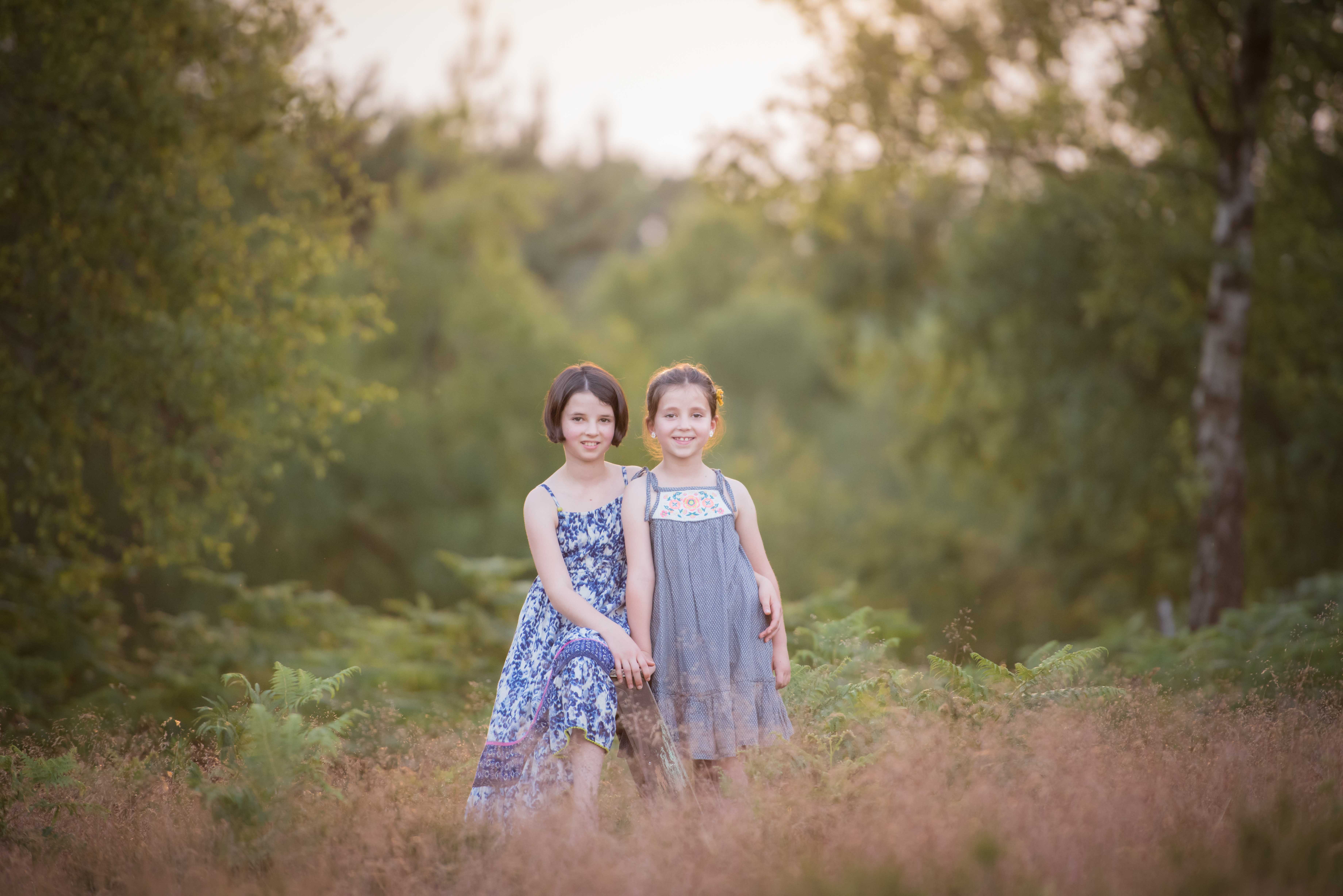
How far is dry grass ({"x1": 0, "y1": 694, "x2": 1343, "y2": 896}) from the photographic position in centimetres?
273

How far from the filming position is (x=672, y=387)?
3936mm

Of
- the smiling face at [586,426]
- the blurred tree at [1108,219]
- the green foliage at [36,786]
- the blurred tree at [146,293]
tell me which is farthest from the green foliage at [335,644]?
the blurred tree at [1108,219]

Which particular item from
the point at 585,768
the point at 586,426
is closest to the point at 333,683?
the point at 585,768

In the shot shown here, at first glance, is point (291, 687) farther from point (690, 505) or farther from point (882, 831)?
point (882, 831)

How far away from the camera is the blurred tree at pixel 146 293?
6922 mm

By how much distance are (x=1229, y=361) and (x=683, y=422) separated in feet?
24.3

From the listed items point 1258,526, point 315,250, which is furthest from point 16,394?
point 1258,526

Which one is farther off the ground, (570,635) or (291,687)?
(570,635)

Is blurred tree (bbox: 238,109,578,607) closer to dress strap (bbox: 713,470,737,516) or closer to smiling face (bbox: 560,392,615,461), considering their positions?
smiling face (bbox: 560,392,615,461)

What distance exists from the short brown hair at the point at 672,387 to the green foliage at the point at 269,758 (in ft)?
4.66

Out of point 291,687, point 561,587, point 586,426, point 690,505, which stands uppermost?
point 586,426

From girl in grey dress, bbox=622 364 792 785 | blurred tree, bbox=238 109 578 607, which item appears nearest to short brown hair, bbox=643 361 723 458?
girl in grey dress, bbox=622 364 792 785

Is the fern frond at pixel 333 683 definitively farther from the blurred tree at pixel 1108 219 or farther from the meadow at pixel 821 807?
the blurred tree at pixel 1108 219

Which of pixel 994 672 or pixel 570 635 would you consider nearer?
pixel 570 635
